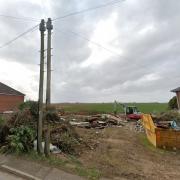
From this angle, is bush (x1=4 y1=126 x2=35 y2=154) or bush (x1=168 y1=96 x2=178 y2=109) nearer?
bush (x1=4 y1=126 x2=35 y2=154)

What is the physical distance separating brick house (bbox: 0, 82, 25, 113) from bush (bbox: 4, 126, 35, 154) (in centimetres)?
3180

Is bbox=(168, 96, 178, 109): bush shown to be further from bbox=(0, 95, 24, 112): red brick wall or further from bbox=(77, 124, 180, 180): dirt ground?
bbox=(77, 124, 180, 180): dirt ground

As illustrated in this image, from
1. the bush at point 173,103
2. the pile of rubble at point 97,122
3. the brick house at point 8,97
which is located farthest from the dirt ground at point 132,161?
the brick house at point 8,97

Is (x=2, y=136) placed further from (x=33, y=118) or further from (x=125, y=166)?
(x=125, y=166)

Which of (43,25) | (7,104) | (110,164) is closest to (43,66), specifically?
(43,25)

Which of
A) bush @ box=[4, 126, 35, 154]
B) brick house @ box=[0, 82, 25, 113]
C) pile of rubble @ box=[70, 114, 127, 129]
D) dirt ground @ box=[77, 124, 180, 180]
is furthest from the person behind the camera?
brick house @ box=[0, 82, 25, 113]

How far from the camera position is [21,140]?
10375 millimetres

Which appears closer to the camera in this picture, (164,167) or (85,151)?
(164,167)

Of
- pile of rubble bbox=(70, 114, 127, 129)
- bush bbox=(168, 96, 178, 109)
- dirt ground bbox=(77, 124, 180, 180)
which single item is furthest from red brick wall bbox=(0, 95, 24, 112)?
dirt ground bbox=(77, 124, 180, 180)

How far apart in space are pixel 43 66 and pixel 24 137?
311 cm

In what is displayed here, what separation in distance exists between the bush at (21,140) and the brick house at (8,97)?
31799mm

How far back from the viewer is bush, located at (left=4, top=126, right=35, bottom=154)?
10084mm

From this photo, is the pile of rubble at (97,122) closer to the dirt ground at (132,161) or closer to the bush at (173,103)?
the dirt ground at (132,161)

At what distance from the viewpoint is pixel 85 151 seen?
11414mm
